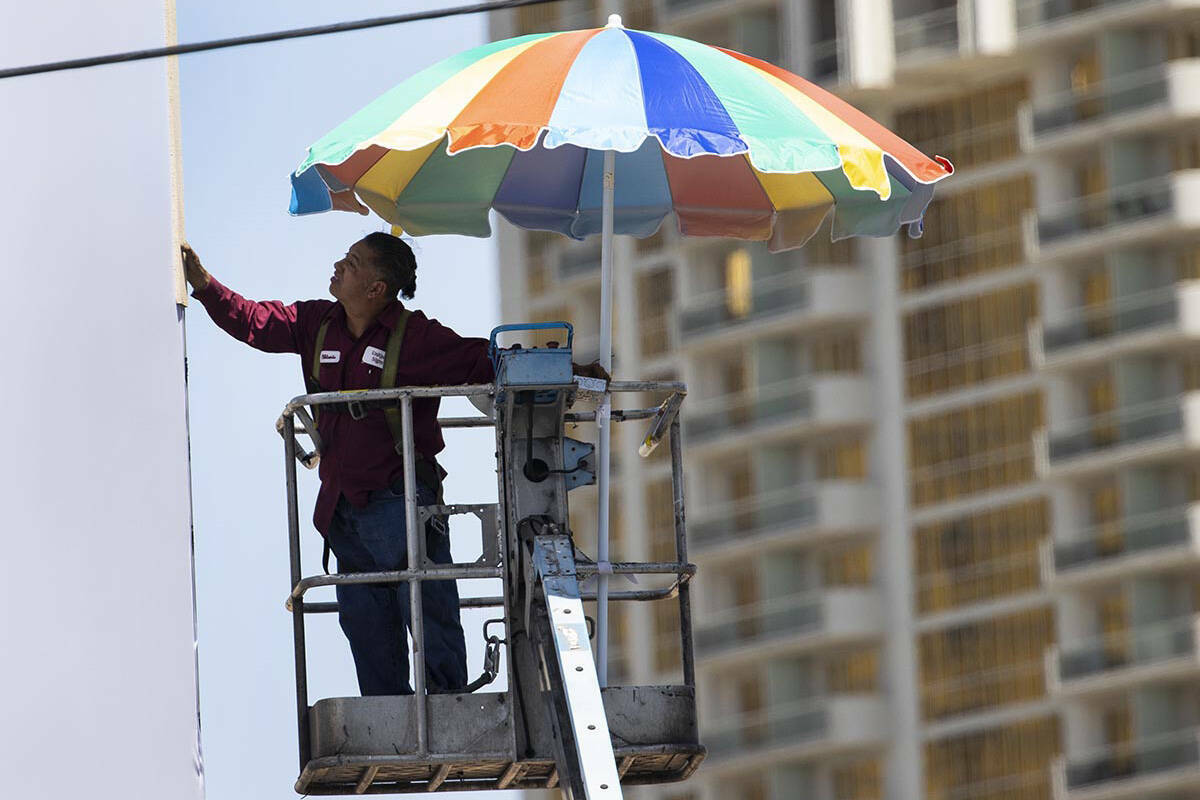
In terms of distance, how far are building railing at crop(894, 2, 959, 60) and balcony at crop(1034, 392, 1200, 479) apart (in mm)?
9019

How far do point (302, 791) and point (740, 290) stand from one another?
65.6m

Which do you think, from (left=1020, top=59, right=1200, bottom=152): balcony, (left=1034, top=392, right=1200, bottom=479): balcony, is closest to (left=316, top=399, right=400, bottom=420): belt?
(left=1034, top=392, right=1200, bottom=479): balcony

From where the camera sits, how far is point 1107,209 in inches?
2714

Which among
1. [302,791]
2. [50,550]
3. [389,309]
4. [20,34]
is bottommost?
[302,791]

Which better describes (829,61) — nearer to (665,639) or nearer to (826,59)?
(826,59)

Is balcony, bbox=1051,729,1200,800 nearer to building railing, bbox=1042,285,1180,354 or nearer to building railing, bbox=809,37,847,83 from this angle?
building railing, bbox=1042,285,1180,354

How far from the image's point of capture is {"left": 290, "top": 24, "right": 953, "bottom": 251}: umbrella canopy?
472 inches

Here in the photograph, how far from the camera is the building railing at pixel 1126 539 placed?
6694 cm

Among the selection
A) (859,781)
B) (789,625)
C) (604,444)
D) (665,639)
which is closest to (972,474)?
(789,625)

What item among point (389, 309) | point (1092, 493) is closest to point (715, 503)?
point (1092, 493)

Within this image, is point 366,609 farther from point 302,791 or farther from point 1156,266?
point 1156,266

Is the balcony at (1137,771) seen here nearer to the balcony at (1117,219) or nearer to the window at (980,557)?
the window at (980,557)

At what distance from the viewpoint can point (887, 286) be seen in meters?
73.8

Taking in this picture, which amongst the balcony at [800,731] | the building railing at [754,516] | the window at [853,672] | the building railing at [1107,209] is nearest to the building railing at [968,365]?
the building railing at [1107,209]
